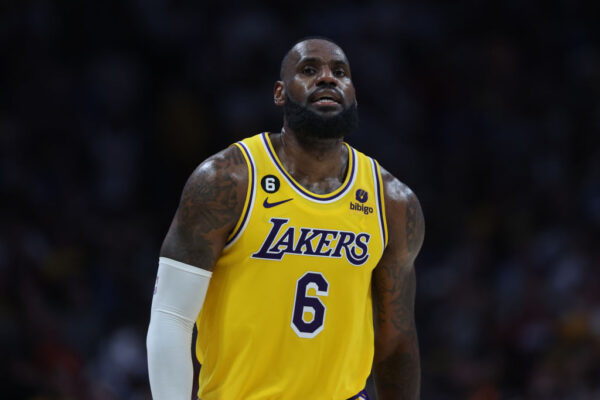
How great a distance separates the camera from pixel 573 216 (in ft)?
26.4

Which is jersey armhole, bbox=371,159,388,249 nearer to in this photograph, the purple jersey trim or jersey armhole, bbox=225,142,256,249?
the purple jersey trim

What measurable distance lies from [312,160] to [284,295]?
587mm

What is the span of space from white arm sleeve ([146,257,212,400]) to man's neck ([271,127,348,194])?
575 mm

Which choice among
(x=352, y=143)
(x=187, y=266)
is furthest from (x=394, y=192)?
(x=352, y=143)

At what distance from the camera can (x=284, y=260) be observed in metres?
Result: 3.45

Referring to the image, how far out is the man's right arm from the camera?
3.36 m

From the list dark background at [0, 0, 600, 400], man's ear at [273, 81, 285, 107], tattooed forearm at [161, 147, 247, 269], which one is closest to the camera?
tattooed forearm at [161, 147, 247, 269]

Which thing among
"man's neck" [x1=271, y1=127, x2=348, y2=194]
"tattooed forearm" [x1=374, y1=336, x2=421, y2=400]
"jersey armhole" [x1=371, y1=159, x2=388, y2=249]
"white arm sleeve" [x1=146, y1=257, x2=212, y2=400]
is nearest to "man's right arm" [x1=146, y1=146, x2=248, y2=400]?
"white arm sleeve" [x1=146, y1=257, x2=212, y2=400]

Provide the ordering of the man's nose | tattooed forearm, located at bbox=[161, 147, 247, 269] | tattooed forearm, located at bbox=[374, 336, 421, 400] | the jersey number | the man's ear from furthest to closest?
1. tattooed forearm, located at bbox=[374, 336, 421, 400]
2. the man's ear
3. the man's nose
4. the jersey number
5. tattooed forearm, located at bbox=[161, 147, 247, 269]

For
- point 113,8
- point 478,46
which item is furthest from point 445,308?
point 113,8

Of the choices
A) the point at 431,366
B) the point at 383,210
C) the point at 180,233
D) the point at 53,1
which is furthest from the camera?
the point at 53,1

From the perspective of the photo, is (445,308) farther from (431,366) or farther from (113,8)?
(113,8)

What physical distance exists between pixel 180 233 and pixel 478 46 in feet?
22.1

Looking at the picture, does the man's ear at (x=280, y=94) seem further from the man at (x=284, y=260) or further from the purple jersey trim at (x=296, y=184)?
the purple jersey trim at (x=296, y=184)
